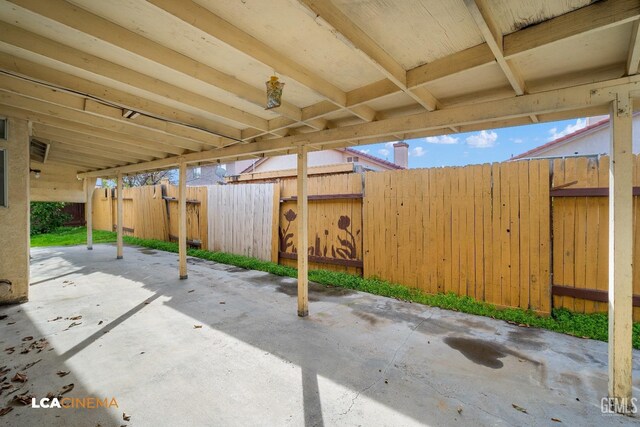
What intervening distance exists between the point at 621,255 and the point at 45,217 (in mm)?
17886

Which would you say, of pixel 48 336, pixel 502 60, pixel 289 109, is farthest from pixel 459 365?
pixel 48 336

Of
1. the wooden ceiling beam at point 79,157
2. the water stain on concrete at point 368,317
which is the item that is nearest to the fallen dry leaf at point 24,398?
the water stain on concrete at point 368,317

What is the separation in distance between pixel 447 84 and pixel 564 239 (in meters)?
2.67

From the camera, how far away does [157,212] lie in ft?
33.3

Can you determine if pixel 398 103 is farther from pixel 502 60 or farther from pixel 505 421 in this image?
pixel 505 421

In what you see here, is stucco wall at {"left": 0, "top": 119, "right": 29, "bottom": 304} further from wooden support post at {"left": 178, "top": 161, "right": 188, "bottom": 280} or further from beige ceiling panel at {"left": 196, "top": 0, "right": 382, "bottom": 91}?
beige ceiling panel at {"left": 196, "top": 0, "right": 382, "bottom": 91}

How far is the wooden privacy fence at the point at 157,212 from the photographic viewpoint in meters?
8.50

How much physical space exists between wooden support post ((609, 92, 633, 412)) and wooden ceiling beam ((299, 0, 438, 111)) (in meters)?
1.42

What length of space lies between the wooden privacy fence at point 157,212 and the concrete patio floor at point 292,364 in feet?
14.0

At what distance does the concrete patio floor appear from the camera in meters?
1.94

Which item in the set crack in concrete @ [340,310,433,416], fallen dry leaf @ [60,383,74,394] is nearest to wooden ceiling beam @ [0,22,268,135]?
fallen dry leaf @ [60,383,74,394]

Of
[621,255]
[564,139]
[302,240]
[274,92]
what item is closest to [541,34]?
[621,255]

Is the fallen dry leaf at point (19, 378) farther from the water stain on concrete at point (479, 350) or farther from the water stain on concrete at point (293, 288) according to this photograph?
the water stain on concrete at point (479, 350)

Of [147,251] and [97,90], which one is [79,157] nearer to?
[147,251]
